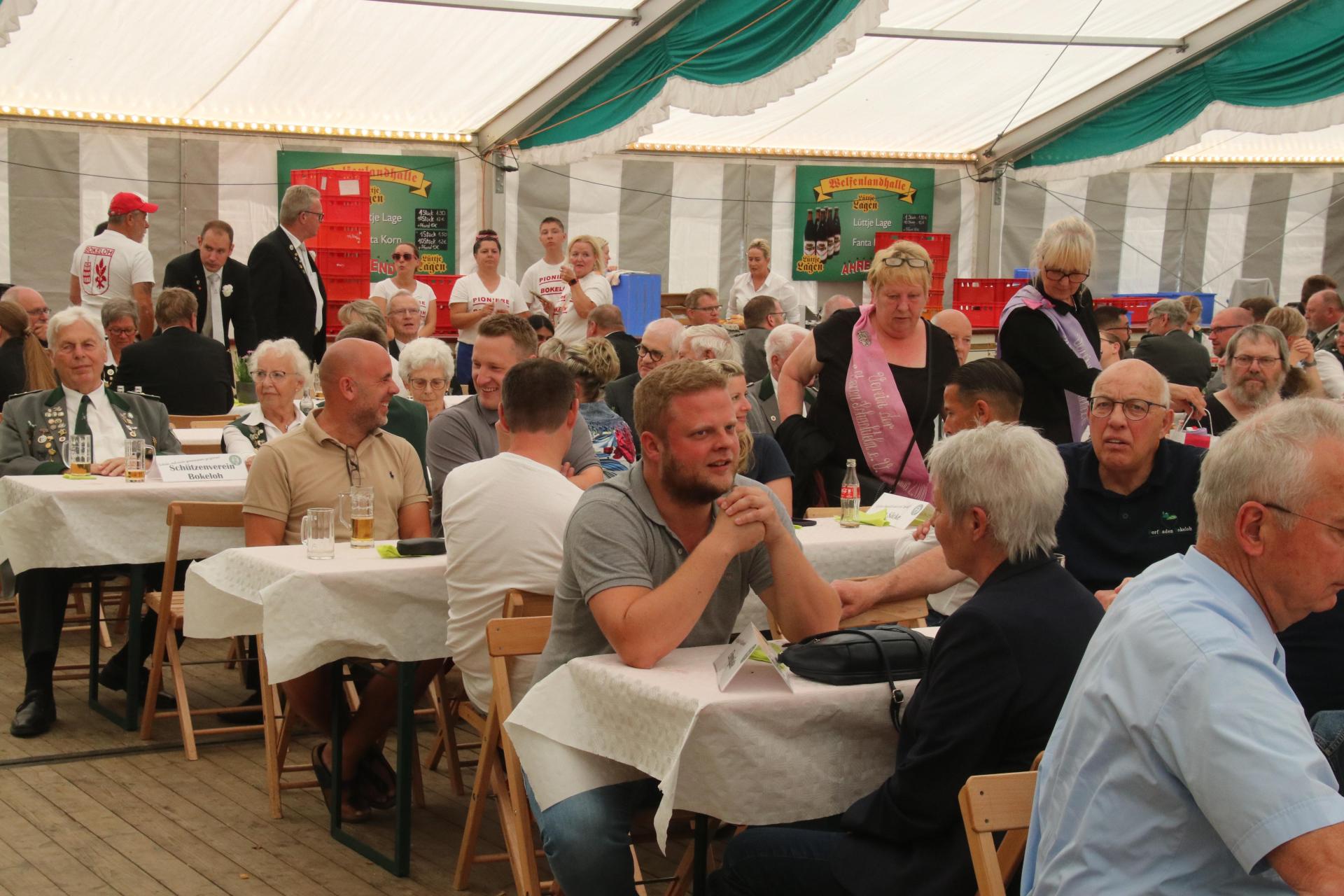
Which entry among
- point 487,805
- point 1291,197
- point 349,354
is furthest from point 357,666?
point 1291,197

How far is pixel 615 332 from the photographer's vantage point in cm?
833

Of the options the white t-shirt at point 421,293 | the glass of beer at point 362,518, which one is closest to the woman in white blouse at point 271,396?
the glass of beer at point 362,518

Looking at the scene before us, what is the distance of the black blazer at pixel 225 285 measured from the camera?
8859 mm

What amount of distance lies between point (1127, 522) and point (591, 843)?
1716mm

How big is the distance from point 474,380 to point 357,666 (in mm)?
1255

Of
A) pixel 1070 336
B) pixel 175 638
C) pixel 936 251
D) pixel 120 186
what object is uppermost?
pixel 120 186

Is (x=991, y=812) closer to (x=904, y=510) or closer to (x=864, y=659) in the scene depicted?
(x=864, y=659)

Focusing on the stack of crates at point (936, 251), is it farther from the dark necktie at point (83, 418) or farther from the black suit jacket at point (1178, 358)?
the dark necktie at point (83, 418)

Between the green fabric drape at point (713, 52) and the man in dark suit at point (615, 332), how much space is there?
1.87 metres

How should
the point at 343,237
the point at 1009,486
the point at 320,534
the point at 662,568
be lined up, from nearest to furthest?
the point at 1009,486
the point at 662,568
the point at 320,534
the point at 343,237

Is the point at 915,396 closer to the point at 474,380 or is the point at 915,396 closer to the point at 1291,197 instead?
the point at 474,380

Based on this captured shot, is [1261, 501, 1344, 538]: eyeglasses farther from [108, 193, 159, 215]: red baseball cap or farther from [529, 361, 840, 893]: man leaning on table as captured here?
[108, 193, 159, 215]: red baseball cap

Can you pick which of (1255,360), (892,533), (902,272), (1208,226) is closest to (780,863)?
(892,533)

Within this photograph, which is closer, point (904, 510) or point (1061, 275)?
point (904, 510)
